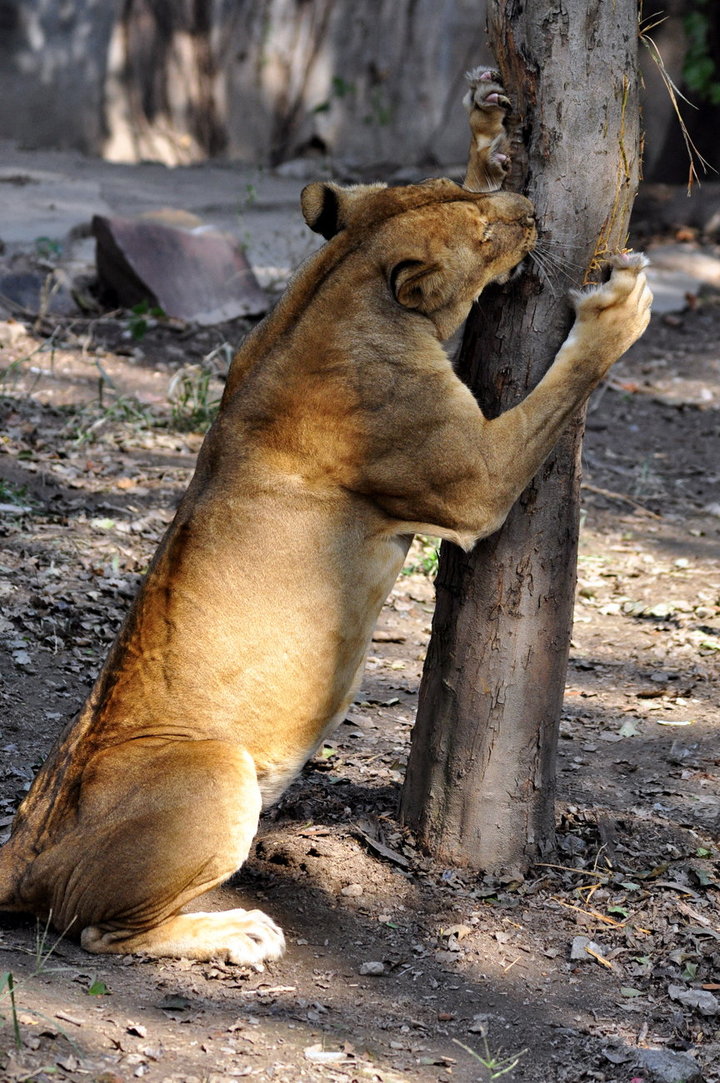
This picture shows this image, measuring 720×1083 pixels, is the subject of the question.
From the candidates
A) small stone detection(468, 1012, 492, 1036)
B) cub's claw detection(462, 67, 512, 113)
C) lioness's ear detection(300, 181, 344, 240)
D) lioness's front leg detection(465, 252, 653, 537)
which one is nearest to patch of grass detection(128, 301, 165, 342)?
lioness's ear detection(300, 181, 344, 240)

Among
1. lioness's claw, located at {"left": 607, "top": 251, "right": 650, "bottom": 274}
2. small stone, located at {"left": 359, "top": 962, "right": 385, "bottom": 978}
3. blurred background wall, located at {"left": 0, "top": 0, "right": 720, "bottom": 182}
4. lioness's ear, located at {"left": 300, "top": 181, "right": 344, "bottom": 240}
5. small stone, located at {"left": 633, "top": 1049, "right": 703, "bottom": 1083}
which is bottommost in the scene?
small stone, located at {"left": 359, "top": 962, "right": 385, "bottom": 978}

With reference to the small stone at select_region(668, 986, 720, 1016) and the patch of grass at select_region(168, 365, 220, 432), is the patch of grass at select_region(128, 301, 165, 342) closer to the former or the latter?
the patch of grass at select_region(168, 365, 220, 432)

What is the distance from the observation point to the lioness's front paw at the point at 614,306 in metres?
3.74

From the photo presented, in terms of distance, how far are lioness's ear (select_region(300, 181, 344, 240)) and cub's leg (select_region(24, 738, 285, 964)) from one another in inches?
69.8

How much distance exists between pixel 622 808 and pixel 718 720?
3.21 ft

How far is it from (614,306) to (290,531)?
1.24m

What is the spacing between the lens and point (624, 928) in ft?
13.6

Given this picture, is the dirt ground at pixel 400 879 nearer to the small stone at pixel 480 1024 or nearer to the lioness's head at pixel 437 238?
the small stone at pixel 480 1024

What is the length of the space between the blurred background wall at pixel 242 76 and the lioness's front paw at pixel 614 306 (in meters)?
13.2

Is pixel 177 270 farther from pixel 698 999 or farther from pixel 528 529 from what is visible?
pixel 698 999

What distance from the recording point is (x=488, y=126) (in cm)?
380

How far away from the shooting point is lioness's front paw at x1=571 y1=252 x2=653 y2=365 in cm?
374

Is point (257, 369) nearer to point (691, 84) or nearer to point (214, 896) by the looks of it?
point (214, 896)

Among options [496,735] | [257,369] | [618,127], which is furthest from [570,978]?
[618,127]
